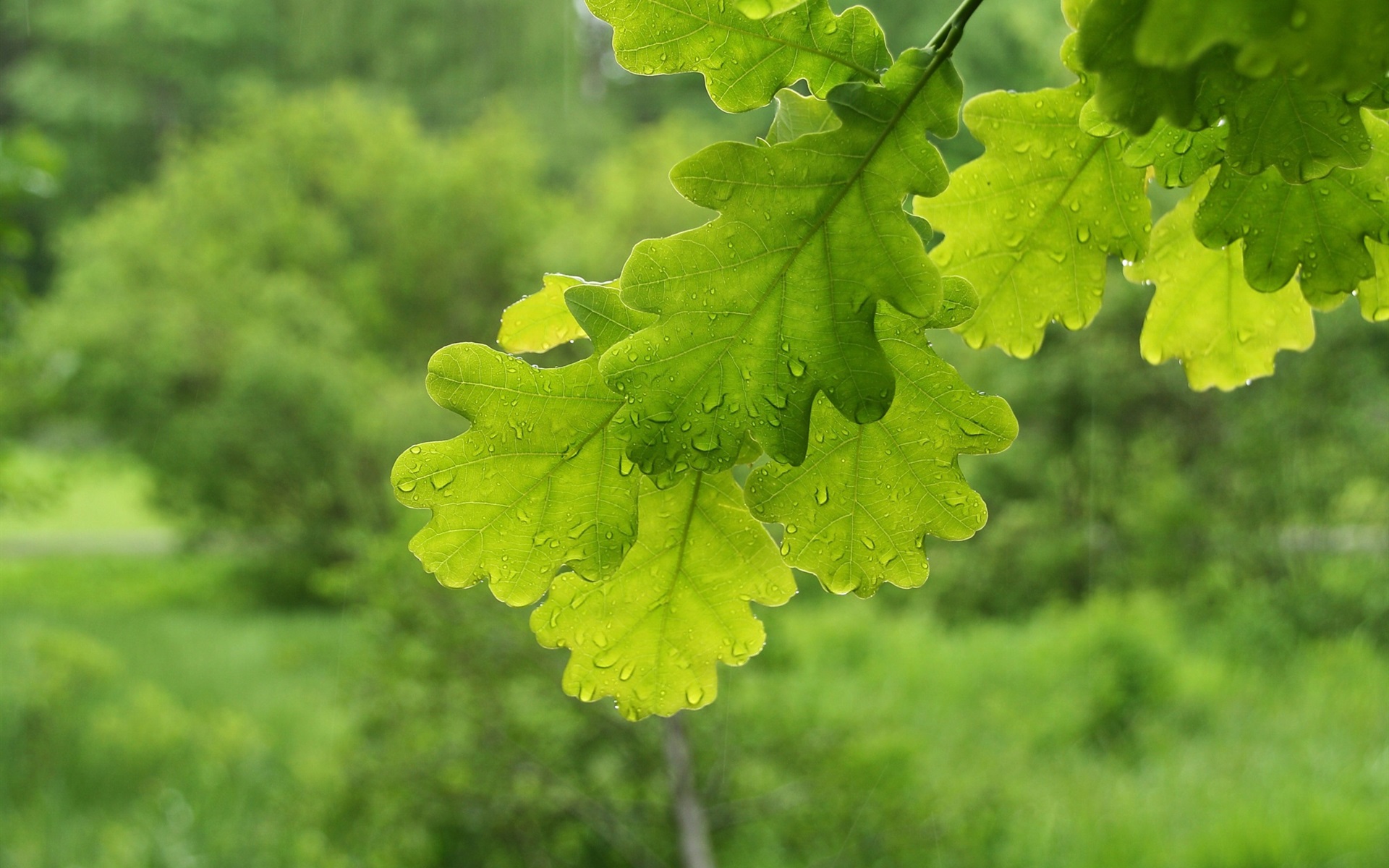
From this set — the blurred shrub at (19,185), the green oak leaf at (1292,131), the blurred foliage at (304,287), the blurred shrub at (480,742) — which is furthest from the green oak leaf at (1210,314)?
the blurred foliage at (304,287)

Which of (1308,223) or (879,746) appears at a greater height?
(1308,223)

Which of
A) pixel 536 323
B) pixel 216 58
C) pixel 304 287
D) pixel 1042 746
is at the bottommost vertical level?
pixel 1042 746

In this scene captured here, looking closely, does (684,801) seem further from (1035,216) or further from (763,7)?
(763,7)

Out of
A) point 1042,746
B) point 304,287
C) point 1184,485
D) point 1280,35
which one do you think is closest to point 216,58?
point 304,287

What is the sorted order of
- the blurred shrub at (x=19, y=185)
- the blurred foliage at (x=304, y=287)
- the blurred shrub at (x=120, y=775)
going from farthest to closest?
1. the blurred foliage at (x=304, y=287)
2. the blurred shrub at (x=120, y=775)
3. the blurred shrub at (x=19, y=185)

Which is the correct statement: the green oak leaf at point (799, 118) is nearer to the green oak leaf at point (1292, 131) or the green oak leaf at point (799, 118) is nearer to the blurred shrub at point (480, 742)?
the green oak leaf at point (1292, 131)

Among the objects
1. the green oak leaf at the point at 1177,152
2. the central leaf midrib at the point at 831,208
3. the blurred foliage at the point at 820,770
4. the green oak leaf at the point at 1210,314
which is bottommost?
the blurred foliage at the point at 820,770

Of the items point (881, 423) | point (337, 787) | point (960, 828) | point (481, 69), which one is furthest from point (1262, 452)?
point (481, 69)
